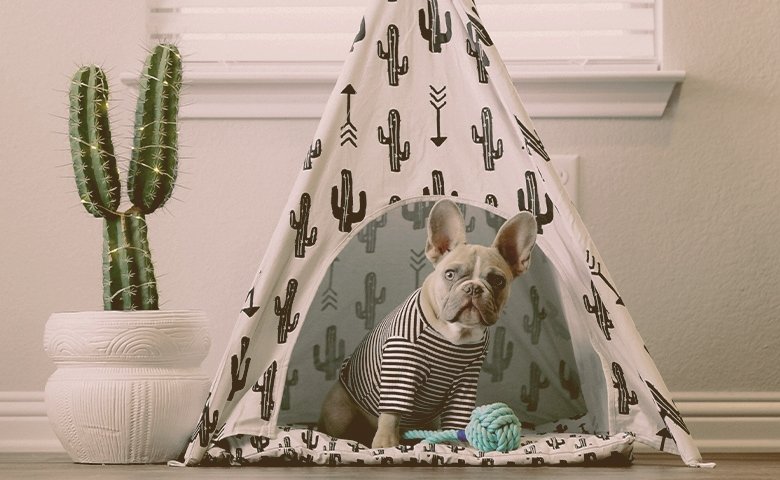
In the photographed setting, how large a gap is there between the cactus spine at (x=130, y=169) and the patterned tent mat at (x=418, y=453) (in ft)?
1.01

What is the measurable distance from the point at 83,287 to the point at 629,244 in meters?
1.12

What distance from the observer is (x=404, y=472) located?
4.20 ft

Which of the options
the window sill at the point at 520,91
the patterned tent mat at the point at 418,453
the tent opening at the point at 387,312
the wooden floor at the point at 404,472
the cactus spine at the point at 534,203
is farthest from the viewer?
the window sill at the point at 520,91

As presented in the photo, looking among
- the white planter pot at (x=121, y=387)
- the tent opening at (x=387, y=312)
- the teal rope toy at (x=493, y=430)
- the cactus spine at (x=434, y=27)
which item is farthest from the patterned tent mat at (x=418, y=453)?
the cactus spine at (x=434, y=27)

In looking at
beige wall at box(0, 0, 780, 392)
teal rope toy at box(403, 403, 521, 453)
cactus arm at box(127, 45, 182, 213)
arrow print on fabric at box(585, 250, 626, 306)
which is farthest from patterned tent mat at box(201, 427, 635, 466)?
beige wall at box(0, 0, 780, 392)

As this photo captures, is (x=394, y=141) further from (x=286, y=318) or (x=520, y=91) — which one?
(x=520, y=91)

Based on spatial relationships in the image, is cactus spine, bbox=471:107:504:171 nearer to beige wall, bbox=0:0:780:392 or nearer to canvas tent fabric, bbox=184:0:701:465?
canvas tent fabric, bbox=184:0:701:465

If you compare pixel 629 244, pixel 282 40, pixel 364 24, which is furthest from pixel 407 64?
pixel 629 244

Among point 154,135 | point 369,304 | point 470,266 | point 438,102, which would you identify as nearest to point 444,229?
point 470,266

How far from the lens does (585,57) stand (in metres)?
1.96

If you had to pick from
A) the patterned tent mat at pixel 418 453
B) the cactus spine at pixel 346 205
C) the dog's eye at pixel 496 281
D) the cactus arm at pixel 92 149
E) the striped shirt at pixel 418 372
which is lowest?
the patterned tent mat at pixel 418 453

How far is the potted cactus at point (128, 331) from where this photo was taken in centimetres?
144

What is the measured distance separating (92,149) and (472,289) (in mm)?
646

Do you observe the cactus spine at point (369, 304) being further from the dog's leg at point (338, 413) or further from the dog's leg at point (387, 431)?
the dog's leg at point (387, 431)
